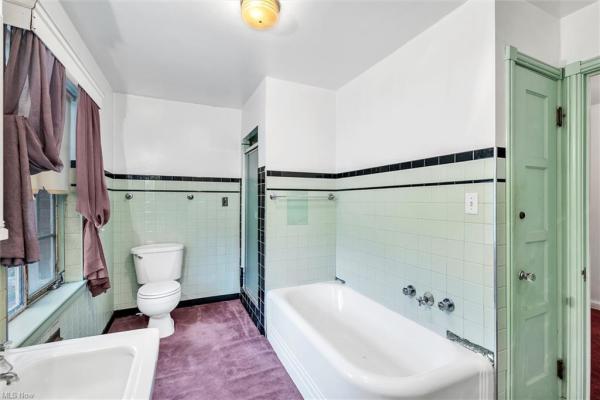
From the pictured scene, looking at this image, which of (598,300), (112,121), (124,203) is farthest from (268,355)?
(598,300)

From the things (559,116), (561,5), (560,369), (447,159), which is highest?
(561,5)

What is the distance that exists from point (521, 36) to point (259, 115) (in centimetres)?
189

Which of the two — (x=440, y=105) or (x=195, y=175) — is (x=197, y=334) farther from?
(x=440, y=105)

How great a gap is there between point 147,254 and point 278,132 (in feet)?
5.57

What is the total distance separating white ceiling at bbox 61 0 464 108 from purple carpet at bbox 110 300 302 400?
7.41 feet

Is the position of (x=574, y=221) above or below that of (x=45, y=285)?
above

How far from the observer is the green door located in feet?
4.67

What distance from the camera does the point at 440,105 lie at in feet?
5.38

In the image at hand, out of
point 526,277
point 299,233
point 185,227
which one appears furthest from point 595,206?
point 185,227

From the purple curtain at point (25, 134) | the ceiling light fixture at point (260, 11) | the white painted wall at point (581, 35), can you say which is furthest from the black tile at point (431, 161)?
the purple curtain at point (25, 134)

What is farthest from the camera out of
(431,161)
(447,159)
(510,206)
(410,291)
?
(410,291)

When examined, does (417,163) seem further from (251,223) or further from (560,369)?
(251,223)

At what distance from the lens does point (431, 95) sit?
5.57 ft

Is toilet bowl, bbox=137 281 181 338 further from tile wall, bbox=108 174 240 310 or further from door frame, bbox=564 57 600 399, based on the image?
door frame, bbox=564 57 600 399
